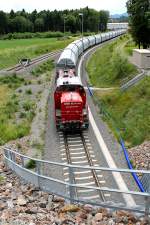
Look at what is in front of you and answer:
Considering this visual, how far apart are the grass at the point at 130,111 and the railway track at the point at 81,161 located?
2940mm

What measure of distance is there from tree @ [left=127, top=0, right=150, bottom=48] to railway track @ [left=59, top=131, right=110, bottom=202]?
30791 mm

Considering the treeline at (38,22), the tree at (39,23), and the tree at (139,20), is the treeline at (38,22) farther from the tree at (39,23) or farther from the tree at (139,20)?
the tree at (139,20)

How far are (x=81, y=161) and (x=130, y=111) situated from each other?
1104 centimetres

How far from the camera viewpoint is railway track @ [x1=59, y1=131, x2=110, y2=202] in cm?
1431

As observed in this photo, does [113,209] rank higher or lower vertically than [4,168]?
higher

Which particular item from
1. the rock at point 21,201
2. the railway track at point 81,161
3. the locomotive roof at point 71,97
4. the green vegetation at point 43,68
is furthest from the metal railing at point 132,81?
the rock at point 21,201

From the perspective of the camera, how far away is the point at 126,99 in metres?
37.9

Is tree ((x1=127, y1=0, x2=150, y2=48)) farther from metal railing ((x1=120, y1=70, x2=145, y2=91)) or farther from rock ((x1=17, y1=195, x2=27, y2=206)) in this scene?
rock ((x1=17, y1=195, x2=27, y2=206))

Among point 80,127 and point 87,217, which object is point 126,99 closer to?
point 80,127

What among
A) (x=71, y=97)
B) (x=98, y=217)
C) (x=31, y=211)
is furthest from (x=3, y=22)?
(x=98, y=217)

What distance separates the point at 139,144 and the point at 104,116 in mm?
8746

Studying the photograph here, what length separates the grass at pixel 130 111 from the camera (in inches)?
1073

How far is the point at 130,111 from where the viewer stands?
110 feet

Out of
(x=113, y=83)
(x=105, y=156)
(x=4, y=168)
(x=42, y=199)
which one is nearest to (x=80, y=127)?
(x=105, y=156)
